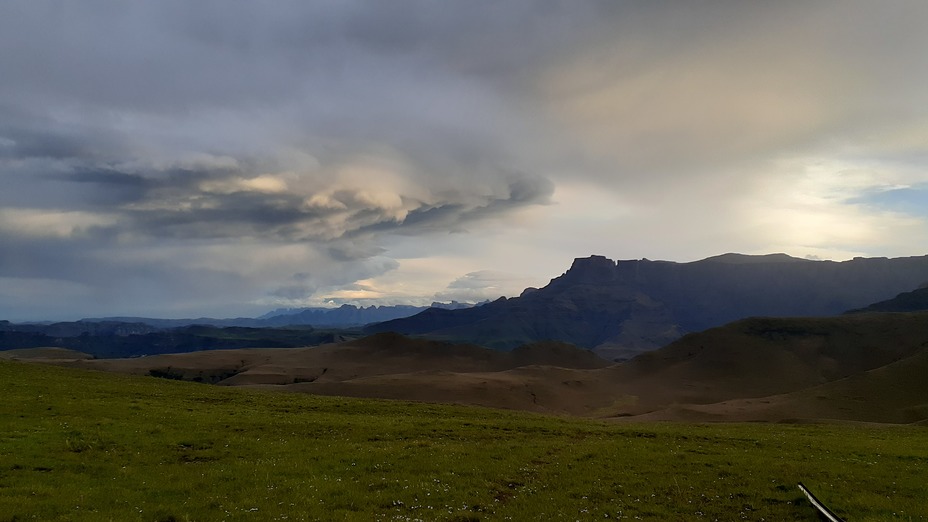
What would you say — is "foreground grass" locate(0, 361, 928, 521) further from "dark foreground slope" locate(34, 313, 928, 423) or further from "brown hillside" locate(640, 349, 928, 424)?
"dark foreground slope" locate(34, 313, 928, 423)

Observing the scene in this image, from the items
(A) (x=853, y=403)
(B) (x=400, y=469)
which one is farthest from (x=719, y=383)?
(B) (x=400, y=469)

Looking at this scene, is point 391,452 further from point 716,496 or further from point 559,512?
point 716,496

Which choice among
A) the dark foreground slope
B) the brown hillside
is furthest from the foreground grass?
the dark foreground slope

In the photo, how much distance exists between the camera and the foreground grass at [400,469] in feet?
61.4

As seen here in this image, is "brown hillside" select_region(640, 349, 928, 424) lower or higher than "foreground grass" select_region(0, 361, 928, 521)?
lower

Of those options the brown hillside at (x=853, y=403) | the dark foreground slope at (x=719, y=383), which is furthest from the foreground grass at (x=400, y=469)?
the dark foreground slope at (x=719, y=383)

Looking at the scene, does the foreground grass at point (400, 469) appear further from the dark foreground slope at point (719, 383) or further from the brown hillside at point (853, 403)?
the dark foreground slope at point (719, 383)

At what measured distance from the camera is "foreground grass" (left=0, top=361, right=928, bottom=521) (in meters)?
18.7

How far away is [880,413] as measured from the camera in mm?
102938

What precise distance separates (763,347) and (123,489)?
8870 inches

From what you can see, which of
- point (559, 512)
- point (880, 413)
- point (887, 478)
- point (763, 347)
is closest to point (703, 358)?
point (763, 347)

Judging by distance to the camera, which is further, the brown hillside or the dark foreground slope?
the dark foreground slope

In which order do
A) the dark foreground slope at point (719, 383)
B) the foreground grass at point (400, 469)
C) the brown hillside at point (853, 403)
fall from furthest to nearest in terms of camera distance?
the dark foreground slope at point (719, 383), the brown hillside at point (853, 403), the foreground grass at point (400, 469)

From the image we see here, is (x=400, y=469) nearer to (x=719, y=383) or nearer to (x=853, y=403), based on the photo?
(x=853, y=403)
